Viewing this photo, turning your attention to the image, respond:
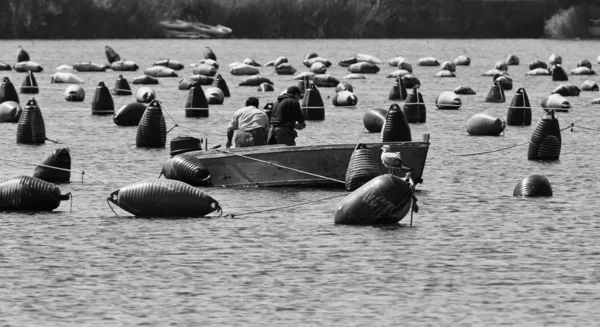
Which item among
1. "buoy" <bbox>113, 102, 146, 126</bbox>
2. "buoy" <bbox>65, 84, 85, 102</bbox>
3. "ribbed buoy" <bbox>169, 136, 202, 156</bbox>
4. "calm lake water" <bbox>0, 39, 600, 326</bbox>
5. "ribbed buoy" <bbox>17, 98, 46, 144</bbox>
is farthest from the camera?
"buoy" <bbox>65, 84, 85, 102</bbox>

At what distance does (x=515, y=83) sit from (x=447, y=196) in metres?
66.3

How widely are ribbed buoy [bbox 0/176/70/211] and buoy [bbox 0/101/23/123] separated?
2670 centimetres

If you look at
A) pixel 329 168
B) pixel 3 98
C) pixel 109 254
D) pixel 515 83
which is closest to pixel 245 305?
pixel 109 254

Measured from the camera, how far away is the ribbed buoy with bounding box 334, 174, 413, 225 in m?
28.9

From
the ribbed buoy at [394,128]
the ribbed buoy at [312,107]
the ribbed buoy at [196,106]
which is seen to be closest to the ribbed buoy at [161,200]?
the ribbed buoy at [394,128]

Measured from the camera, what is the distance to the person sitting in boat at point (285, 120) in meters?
36.8

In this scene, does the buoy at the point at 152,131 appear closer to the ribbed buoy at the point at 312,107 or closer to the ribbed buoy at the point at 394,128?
the ribbed buoy at the point at 394,128

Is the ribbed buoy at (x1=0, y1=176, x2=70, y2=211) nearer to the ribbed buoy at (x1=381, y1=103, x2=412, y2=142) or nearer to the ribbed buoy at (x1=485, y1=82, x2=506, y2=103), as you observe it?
the ribbed buoy at (x1=381, y1=103, x2=412, y2=142)

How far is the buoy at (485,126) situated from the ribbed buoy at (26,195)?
2525 cm

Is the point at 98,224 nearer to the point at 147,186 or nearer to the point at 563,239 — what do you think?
the point at 147,186

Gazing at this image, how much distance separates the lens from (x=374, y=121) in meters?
54.6

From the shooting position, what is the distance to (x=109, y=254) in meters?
26.9

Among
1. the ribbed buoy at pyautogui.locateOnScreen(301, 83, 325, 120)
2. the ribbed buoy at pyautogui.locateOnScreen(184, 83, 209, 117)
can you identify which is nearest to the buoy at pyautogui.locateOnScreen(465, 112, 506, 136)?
the ribbed buoy at pyautogui.locateOnScreen(301, 83, 325, 120)

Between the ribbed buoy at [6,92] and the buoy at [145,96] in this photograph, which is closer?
the ribbed buoy at [6,92]
